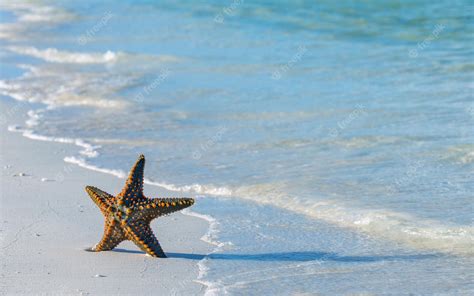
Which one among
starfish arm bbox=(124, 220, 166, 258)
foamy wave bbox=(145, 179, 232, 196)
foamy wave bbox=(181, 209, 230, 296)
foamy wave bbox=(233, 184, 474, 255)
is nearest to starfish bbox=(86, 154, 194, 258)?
starfish arm bbox=(124, 220, 166, 258)

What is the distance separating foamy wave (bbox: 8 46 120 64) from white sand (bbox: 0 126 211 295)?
26.0 feet

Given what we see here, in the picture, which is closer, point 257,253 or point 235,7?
point 257,253

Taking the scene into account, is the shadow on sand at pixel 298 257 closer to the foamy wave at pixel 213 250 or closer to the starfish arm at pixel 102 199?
the foamy wave at pixel 213 250

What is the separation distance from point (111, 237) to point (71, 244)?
45 cm

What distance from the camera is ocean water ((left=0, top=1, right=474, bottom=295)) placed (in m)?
6.46

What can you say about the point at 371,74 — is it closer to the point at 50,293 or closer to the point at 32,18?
the point at 50,293

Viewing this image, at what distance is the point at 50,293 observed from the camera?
5.76m

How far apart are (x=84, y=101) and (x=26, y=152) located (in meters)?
2.98

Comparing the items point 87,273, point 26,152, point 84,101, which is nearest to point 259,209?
point 87,273

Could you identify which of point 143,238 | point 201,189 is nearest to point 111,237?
point 143,238

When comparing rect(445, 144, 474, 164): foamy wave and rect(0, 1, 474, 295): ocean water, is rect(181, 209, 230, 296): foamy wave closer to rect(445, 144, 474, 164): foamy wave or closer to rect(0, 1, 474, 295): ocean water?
rect(0, 1, 474, 295): ocean water

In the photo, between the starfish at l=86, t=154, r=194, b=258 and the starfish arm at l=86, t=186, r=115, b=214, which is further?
the starfish arm at l=86, t=186, r=115, b=214

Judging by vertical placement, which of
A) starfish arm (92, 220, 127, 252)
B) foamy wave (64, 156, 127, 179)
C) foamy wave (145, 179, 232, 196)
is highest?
starfish arm (92, 220, 127, 252)

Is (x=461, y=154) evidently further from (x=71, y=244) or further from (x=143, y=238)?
(x=71, y=244)
